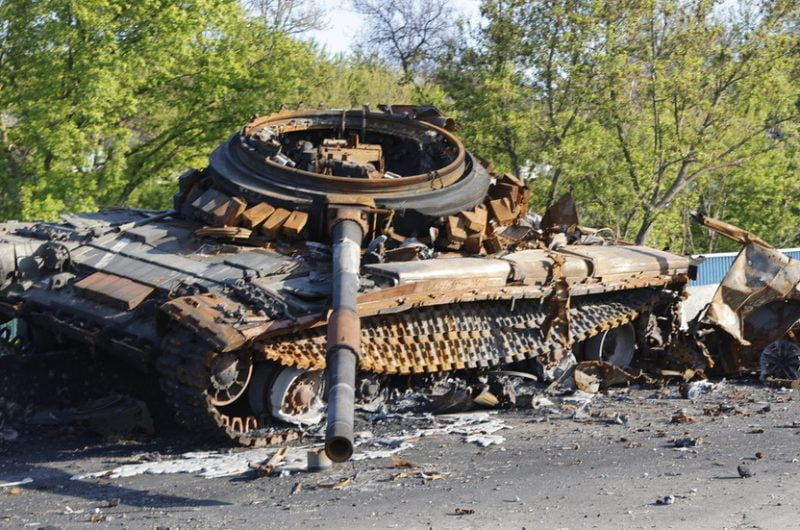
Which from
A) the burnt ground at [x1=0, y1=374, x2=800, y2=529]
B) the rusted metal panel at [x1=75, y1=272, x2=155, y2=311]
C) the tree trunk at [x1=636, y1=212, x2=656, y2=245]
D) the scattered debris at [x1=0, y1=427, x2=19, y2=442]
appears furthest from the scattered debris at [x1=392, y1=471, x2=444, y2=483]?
the tree trunk at [x1=636, y1=212, x2=656, y2=245]

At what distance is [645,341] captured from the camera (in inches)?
578

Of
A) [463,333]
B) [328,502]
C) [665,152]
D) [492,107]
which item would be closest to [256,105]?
[492,107]

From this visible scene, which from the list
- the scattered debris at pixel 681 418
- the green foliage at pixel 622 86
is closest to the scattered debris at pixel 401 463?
the scattered debris at pixel 681 418

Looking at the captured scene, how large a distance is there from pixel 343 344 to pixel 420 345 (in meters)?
2.53

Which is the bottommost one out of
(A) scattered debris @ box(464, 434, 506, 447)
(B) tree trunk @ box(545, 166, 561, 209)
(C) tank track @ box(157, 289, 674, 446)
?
(A) scattered debris @ box(464, 434, 506, 447)

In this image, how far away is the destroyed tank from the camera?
10008 mm

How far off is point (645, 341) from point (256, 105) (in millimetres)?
11234

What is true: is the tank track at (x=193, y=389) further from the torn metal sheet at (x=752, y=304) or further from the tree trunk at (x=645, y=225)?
the tree trunk at (x=645, y=225)

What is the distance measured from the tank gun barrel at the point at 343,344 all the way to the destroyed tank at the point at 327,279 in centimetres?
2

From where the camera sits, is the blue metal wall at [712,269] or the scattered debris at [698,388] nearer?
the scattered debris at [698,388]

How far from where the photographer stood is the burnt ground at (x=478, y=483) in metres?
7.71

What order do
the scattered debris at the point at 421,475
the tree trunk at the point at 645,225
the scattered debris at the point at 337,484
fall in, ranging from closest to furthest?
the scattered debris at the point at 337,484
the scattered debris at the point at 421,475
the tree trunk at the point at 645,225

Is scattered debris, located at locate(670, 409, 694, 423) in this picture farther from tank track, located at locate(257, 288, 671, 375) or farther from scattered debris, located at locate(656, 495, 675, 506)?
scattered debris, located at locate(656, 495, 675, 506)

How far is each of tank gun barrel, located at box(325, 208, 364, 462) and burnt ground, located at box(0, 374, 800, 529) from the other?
0.47 m
